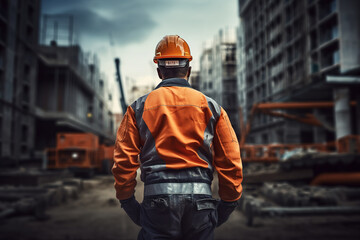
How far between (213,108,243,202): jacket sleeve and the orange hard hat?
487 millimetres

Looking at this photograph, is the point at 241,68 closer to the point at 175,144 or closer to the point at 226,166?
the point at 226,166

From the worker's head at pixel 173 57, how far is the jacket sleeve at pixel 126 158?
1.33ft

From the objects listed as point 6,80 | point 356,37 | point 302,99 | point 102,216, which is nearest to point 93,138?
point 6,80

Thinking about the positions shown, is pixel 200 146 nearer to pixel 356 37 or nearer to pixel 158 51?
pixel 158 51

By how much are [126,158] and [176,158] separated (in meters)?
0.32

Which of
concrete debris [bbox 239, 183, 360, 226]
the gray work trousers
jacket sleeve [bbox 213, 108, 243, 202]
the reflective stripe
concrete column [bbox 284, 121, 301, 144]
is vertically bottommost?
concrete debris [bbox 239, 183, 360, 226]

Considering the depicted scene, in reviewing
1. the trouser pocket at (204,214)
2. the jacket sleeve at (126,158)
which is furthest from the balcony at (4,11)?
the trouser pocket at (204,214)

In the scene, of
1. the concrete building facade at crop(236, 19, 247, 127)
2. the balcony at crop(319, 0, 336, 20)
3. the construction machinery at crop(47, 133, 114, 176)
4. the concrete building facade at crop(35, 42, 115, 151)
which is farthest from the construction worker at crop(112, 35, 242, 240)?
the concrete building facade at crop(236, 19, 247, 127)

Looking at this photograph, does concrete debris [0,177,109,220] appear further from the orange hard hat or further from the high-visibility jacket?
the orange hard hat

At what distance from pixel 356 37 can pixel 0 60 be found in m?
26.4

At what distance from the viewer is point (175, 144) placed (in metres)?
2.12

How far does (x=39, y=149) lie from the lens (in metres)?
34.9

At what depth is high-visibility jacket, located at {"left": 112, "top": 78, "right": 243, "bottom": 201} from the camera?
2115mm

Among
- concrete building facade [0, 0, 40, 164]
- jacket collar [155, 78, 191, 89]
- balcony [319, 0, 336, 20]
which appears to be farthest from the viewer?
balcony [319, 0, 336, 20]
